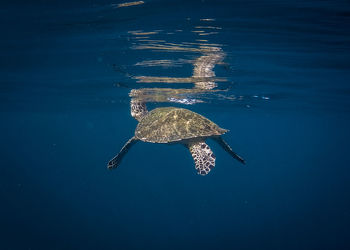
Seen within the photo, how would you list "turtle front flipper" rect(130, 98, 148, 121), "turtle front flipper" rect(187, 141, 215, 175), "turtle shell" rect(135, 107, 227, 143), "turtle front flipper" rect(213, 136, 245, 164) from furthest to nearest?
"turtle front flipper" rect(130, 98, 148, 121)
"turtle front flipper" rect(213, 136, 245, 164)
"turtle shell" rect(135, 107, 227, 143)
"turtle front flipper" rect(187, 141, 215, 175)

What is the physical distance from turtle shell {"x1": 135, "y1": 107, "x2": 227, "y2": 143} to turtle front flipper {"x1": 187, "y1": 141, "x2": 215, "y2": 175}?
0.66 m

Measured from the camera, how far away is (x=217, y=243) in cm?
2942

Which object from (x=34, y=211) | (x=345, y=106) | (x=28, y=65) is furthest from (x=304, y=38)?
(x=34, y=211)

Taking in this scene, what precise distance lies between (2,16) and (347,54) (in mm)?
13343

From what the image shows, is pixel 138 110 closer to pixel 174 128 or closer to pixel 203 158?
pixel 174 128

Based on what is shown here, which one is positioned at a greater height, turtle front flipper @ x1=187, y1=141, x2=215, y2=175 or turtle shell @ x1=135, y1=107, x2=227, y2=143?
turtle shell @ x1=135, y1=107, x2=227, y2=143

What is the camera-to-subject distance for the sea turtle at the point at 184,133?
917cm

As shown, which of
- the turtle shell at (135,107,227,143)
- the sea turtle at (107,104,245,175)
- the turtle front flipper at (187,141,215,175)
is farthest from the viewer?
the turtle shell at (135,107,227,143)

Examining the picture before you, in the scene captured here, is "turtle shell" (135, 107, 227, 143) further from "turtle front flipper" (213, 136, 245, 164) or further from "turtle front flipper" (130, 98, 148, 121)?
"turtle front flipper" (130, 98, 148, 121)

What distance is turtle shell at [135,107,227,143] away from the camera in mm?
→ 9427

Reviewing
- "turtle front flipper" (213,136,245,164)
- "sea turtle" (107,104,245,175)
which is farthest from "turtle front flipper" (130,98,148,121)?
"turtle front flipper" (213,136,245,164)

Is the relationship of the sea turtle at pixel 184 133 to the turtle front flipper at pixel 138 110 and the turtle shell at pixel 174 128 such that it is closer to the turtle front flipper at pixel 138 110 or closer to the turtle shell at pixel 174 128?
the turtle shell at pixel 174 128

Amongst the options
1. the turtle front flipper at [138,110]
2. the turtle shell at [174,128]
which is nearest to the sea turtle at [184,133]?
the turtle shell at [174,128]

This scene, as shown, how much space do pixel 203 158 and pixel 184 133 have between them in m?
1.20
